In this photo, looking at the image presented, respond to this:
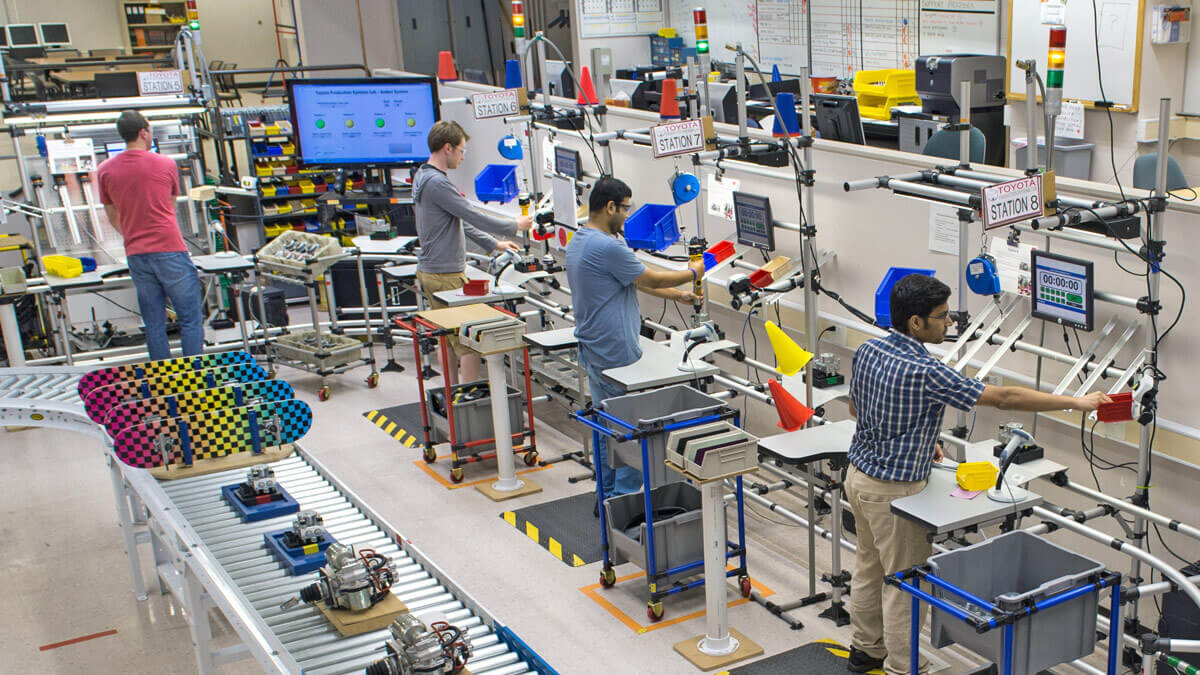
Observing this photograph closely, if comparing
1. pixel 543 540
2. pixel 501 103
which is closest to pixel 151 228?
pixel 501 103

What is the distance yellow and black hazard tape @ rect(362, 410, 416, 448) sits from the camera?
21.9 ft

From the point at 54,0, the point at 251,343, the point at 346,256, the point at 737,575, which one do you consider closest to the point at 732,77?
the point at 346,256

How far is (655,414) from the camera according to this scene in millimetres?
4754

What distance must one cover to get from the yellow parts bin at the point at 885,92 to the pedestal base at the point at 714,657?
169 inches

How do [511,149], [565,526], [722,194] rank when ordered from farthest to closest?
[511,149]
[722,194]
[565,526]

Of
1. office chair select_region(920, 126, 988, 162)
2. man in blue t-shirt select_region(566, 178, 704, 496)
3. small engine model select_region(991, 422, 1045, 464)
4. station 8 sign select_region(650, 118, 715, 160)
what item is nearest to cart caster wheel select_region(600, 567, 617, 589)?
man in blue t-shirt select_region(566, 178, 704, 496)

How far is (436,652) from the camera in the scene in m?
2.80

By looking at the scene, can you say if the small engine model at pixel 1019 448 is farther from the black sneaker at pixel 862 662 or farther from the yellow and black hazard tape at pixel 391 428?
the yellow and black hazard tape at pixel 391 428

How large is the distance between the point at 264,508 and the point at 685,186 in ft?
7.86

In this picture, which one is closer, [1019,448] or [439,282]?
[1019,448]

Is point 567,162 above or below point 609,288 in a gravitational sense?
above

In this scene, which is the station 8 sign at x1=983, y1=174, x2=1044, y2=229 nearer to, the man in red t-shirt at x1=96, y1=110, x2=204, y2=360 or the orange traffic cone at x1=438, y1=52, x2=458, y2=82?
the man in red t-shirt at x1=96, y1=110, x2=204, y2=360

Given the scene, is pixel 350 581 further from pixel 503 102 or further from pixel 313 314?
pixel 313 314

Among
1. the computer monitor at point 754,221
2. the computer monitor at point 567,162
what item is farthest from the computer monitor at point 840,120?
the computer monitor at point 567,162
